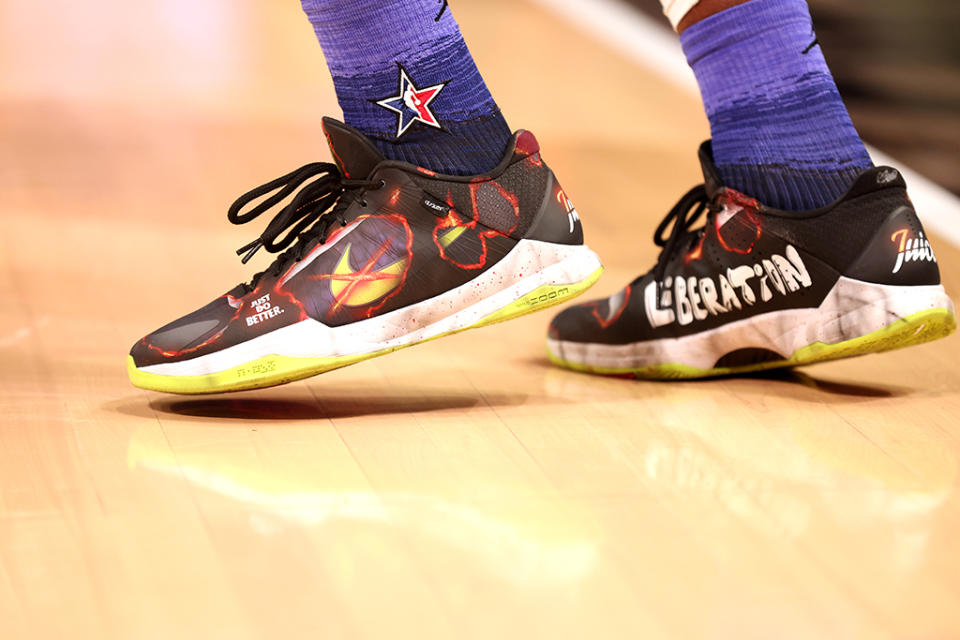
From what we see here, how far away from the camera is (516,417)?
3.29 ft

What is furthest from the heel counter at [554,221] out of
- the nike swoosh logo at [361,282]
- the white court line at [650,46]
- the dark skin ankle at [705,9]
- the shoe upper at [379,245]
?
the white court line at [650,46]

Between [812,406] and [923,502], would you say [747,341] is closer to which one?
[812,406]

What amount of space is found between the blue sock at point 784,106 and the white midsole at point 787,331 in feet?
0.34

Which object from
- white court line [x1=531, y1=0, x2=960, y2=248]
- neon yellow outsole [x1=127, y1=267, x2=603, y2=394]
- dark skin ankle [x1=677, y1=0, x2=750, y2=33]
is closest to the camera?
neon yellow outsole [x1=127, y1=267, x2=603, y2=394]

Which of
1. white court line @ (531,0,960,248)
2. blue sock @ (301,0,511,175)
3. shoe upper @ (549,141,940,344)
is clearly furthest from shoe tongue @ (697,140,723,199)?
white court line @ (531,0,960,248)

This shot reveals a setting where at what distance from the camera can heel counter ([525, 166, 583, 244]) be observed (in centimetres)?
102

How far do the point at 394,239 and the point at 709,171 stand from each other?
361 mm

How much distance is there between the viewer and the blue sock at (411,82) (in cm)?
99

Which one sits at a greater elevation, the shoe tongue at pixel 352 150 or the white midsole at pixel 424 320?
the shoe tongue at pixel 352 150

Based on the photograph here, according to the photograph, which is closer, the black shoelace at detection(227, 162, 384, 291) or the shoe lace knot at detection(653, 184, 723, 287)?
the black shoelace at detection(227, 162, 384, 291)

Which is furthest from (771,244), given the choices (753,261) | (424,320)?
(424,320)

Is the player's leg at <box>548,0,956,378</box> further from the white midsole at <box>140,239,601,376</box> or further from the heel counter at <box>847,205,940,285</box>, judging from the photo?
the white midsole at <box>140,239,601,376</box>

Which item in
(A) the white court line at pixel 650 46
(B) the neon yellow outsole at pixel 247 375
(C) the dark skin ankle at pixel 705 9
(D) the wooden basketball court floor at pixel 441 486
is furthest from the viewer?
(A) the white court line at pixel 650 46

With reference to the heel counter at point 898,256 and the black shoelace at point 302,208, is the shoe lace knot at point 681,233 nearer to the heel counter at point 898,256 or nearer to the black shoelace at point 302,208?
the heel counter at point 898,256
